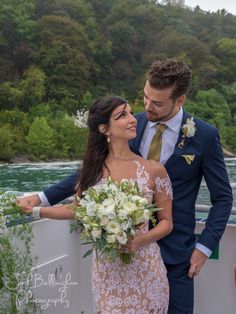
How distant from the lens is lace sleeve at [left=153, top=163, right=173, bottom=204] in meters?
Answer: 1.67

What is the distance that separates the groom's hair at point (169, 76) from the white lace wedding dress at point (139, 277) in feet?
0.83

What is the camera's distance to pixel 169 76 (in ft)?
5.50

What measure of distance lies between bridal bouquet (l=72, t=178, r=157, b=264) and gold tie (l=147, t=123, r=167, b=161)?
278 millimetres

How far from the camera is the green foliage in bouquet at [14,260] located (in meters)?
1.85

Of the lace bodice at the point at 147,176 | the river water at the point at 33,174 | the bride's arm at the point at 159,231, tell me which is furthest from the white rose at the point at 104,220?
the river water at the point at 33,174

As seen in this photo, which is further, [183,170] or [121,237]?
[183,170]

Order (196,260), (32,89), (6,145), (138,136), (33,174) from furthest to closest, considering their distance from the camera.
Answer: (32,89), (6,145), (33,174), (138,136), (196,260)

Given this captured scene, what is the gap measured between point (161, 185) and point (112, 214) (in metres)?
0.26

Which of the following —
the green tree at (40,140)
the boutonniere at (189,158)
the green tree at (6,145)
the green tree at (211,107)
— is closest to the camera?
the boutonniere at (189,158)

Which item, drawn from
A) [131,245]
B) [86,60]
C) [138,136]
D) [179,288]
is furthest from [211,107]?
[131,245]

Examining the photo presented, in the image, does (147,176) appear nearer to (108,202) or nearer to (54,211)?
(108,202)

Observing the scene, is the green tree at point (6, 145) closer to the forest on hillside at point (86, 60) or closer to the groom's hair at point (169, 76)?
the forest on hillside at point (86, 60)

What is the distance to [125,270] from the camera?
1645 millimetres

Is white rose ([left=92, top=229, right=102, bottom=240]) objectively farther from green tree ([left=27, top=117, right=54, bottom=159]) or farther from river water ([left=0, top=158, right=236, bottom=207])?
green tree ([left=27, top=117, right=54, bottom=159])
